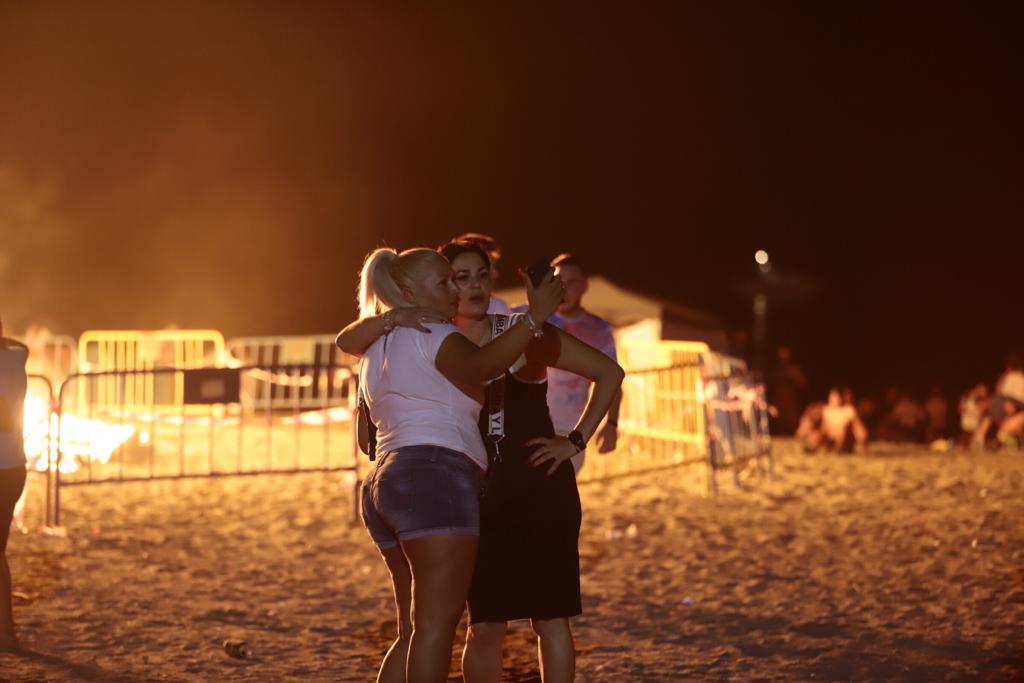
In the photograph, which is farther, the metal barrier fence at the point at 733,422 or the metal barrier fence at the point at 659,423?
the metal barrier fence at the point at 659,423

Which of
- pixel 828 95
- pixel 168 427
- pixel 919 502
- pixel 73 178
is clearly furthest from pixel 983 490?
pixel 828 95

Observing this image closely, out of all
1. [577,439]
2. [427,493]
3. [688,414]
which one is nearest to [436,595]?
[427,493]

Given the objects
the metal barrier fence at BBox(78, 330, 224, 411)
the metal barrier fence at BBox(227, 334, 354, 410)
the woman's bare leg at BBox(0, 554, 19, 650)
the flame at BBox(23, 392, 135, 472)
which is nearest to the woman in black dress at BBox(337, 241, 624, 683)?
the woman's bare leg at BBox(0, 554, 19, 650)

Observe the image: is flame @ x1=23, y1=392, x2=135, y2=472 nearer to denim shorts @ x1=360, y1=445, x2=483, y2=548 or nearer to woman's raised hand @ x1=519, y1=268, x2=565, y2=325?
denim shorts @ x1=360, y1=445, x2=483, y2=548

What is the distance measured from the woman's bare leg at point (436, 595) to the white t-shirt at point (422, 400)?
31 cm

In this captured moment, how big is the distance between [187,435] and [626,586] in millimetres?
13294

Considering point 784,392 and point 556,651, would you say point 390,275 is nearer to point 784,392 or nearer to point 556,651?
point 556,651

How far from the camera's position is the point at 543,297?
4125 millimetres

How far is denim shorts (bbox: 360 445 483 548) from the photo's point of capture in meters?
4.18

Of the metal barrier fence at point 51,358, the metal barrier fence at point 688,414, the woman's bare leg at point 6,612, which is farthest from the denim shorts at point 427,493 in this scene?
the metal barrier fence at point 51,358

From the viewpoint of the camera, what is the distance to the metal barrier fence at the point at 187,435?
12.8m

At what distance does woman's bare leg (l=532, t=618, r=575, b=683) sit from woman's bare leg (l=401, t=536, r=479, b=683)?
0.45 meters

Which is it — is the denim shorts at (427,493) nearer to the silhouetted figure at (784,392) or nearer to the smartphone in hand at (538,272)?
the smartphone in hand at (538,272)

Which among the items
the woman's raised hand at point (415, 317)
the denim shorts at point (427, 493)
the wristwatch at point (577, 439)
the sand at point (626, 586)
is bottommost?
the sand at point (626, 586)
